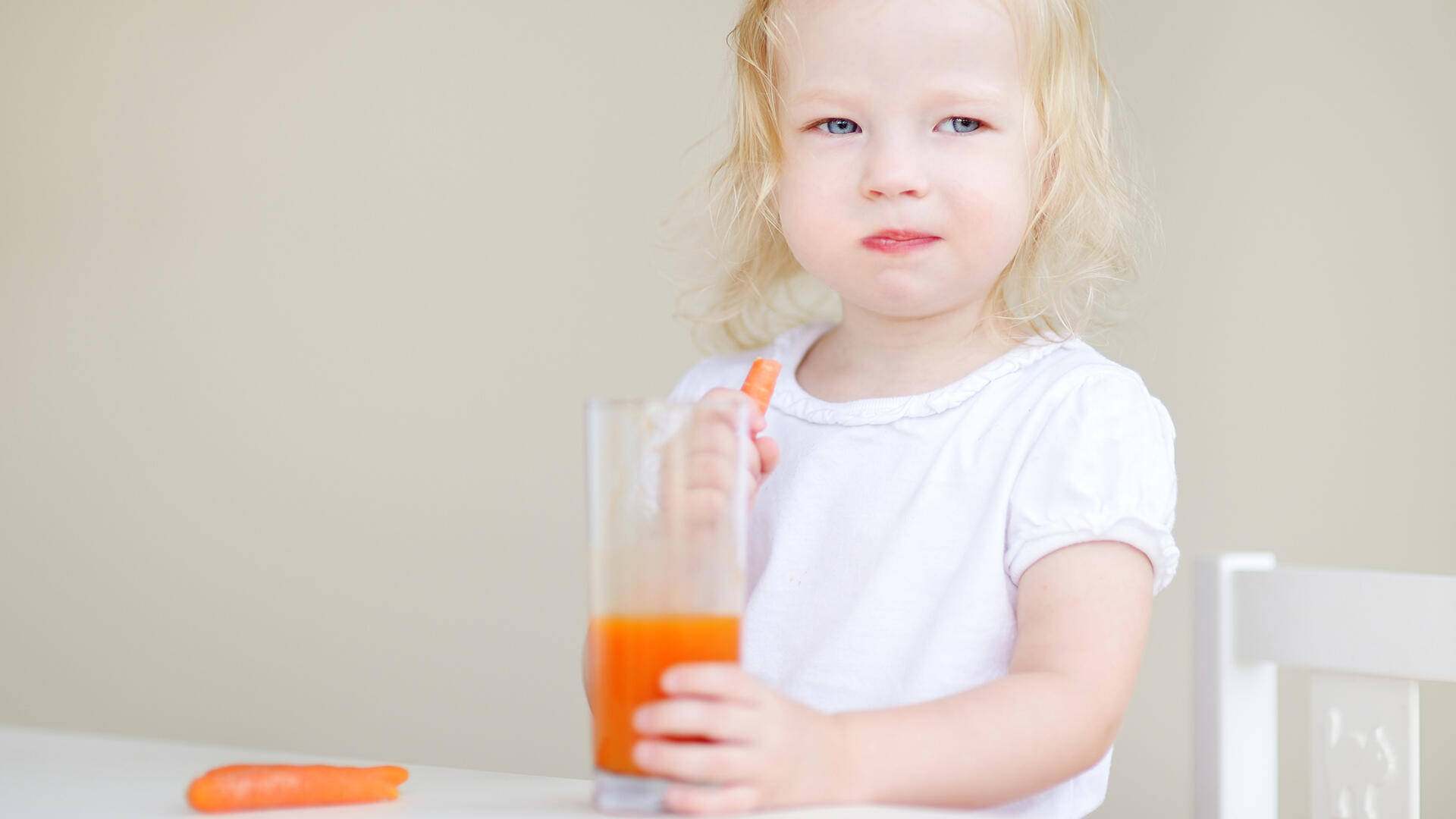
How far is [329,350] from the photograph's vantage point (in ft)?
7.74

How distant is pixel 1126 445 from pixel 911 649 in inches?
7.8

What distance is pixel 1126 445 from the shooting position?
0.93 meters

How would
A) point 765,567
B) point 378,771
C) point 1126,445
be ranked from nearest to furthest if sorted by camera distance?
point 378,771 < point 1126,445 < point 765,567

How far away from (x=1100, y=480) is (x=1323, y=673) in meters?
0.17

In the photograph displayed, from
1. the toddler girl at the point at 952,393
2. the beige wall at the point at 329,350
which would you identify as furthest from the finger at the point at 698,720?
the beige wall at the point at 329,350

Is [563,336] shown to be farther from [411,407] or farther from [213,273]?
[213,273]

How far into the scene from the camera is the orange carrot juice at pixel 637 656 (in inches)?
21.8

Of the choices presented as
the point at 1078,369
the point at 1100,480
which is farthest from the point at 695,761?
the point at 1078,369

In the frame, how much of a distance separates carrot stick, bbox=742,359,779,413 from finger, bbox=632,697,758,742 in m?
0.25

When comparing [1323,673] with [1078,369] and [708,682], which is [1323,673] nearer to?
[1078,369]

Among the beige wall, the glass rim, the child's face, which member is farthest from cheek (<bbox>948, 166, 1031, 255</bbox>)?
the beige wall

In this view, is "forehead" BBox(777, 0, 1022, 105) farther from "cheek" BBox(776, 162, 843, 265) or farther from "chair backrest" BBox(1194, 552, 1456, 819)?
"chair backrest" BBox(1194, 552, 1456, 819)

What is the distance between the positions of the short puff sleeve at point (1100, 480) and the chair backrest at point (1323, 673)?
0.05 metres

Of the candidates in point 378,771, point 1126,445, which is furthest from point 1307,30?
point 378,771
